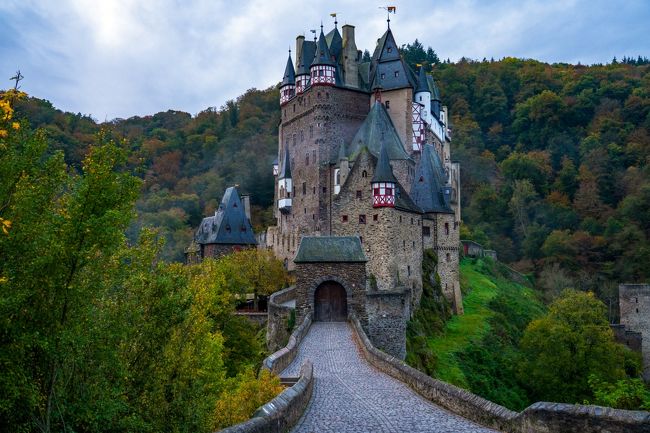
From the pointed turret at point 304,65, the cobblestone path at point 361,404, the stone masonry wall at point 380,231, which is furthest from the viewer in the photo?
the pointed turret at point 304,65

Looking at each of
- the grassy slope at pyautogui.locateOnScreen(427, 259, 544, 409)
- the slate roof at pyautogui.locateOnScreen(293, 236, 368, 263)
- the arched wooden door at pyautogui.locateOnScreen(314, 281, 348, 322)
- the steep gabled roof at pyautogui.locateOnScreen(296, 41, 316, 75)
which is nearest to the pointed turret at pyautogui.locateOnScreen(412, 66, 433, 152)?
the steep gabled roof at pyautogui.locateOnScreen(296, 41, 316, 75)

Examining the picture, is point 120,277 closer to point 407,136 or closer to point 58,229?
point 58,229

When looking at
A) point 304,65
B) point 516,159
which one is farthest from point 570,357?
point 516,159

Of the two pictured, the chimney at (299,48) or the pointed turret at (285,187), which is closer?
the pointed turret at (285,187)

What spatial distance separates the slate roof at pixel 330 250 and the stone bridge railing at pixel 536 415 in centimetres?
1407

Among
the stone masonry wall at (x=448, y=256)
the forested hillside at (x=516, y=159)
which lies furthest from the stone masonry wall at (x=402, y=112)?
the forested hillside at (x=516, y=159)

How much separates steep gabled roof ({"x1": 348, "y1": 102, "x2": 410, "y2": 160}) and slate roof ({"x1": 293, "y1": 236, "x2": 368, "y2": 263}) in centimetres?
1261

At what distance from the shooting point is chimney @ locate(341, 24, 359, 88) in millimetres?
49156

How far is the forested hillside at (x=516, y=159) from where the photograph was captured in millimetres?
65562

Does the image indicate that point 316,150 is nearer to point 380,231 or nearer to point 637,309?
point 380,231

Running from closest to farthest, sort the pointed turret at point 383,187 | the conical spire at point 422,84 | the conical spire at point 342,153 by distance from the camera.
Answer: the pointed turret at point 383,187 → the conical spire at point 342,153 → the conical spire at point 422,84

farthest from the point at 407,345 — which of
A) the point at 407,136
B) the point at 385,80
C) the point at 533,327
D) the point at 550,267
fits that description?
the point at 550,267

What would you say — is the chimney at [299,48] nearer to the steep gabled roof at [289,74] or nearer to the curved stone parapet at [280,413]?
the steep gabled roof at [289,74]

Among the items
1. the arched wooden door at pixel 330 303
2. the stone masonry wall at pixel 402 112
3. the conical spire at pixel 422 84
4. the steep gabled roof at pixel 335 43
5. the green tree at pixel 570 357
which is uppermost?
the steep gabled roof at pixel 335 43
